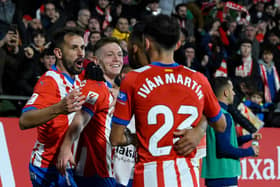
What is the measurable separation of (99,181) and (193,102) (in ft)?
5.96

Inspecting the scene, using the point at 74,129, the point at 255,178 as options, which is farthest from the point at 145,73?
the point at 255,178

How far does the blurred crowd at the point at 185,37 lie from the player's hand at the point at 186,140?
440cm

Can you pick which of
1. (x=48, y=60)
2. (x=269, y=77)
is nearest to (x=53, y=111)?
(x=48, y=60)

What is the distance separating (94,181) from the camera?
5645 mm

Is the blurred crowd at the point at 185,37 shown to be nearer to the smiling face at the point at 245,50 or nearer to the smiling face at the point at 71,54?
the smiling face at the point at 245,50

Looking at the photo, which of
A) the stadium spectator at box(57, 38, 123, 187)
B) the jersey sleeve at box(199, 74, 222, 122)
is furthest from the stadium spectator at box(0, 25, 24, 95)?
the jersey sleeve at box(199, 74, 222, 122)

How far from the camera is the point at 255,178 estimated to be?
9602 mm

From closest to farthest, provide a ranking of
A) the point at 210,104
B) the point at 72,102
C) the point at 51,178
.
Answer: the point at 210,104 < the point at 72,102 < the point at 51,178

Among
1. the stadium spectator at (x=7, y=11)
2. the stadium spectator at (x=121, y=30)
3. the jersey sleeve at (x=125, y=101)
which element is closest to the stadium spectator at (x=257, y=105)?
the stadium spectator at (x=121, y=30)

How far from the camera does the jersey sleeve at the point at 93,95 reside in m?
5.18

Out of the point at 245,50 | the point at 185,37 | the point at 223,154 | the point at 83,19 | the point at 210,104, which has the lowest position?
the point at 223,154

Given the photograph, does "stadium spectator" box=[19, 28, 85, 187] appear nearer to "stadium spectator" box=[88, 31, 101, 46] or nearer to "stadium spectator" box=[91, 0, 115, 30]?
"stadium spectator" box=[88, 31, 101, 46]

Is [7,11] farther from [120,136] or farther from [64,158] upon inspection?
[120,136]

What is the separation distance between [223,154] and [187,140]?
2.68 meters
